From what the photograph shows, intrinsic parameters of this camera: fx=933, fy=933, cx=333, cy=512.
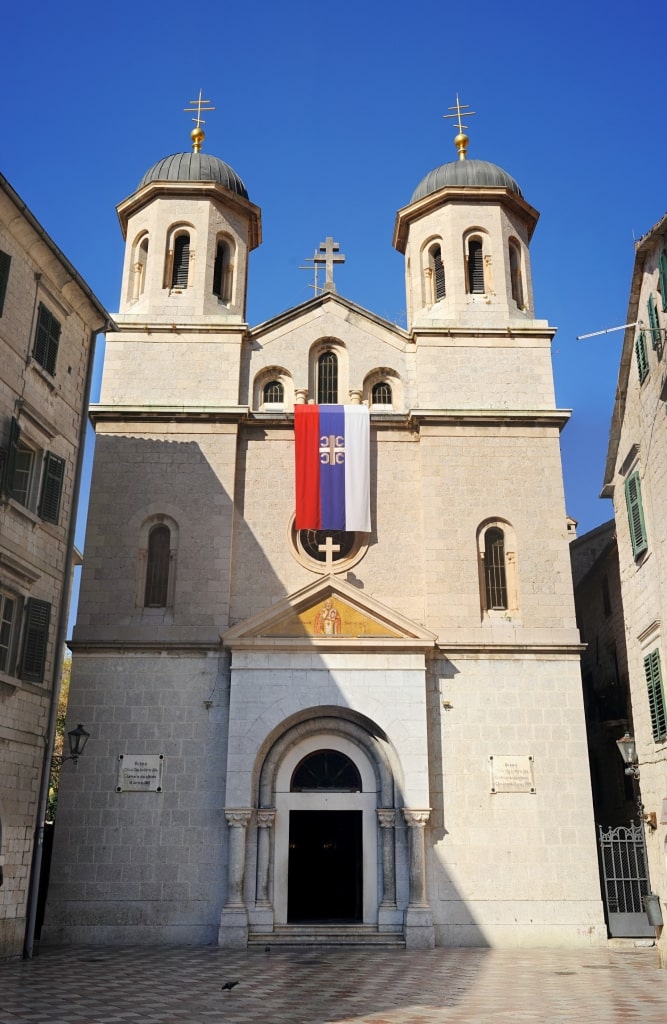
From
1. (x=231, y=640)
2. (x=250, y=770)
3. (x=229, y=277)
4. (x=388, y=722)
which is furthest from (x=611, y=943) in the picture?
(x=229, y=277)

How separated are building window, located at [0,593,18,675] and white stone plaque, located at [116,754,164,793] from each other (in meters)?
4.13

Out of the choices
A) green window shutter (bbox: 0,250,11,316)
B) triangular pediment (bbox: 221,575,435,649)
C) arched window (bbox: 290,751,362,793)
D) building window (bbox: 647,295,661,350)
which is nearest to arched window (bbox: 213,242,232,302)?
green window shutter (bbox: 0,250,11,316)

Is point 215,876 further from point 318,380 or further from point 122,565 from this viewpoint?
point 318,380

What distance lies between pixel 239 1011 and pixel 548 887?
9.56 metres

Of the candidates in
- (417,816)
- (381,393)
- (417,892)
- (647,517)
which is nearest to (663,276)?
(647,517)

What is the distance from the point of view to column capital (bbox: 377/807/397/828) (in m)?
18.8

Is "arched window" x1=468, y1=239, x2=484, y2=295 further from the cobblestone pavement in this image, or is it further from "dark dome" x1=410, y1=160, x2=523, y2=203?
the cobblestone pavement

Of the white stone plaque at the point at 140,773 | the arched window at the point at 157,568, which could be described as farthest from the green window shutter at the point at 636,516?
the white stone plaque at the point at 140,773

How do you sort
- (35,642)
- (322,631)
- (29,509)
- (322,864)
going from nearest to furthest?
1. (35,642)
2. (29,509)
3. (322,631)
4. (322,864)

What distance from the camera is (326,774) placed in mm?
19688

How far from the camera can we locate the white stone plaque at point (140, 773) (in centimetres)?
1916

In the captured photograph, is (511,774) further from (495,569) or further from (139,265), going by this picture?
(139,265)

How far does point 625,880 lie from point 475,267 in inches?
606

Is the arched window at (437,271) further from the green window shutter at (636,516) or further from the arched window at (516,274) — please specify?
the green window shutter at (636,516)
